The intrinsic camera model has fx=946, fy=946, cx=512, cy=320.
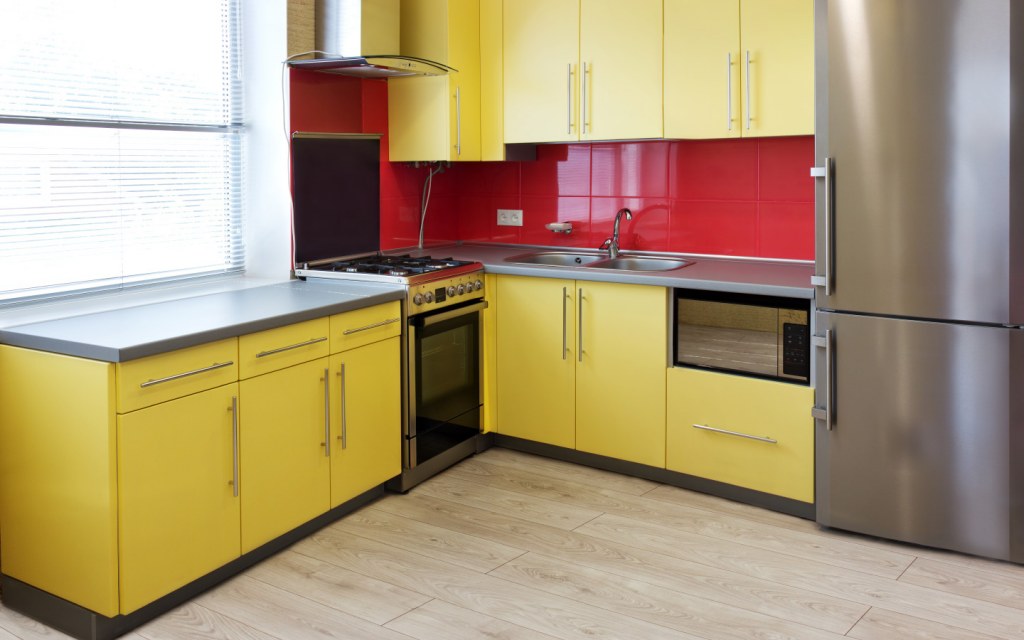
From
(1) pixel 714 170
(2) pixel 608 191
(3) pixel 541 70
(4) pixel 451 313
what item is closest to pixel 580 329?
(4) pixel 451 313

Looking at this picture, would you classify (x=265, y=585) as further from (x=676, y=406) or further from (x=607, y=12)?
(x=607, y=12)

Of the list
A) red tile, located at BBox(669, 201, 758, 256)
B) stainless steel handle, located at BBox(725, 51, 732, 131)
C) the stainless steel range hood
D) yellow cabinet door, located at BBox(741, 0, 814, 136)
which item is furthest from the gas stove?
yellow cabinet door, located at BBox(741, 0, 814, 136)

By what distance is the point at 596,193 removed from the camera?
438 centimetres

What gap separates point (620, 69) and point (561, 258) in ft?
3.00

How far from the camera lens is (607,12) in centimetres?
388

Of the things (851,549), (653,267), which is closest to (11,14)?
(653,267)

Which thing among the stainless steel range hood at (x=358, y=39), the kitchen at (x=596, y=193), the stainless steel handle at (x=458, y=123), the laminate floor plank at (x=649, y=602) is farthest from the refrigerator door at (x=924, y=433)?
the stainless steel range hood at (x=358, y=39)

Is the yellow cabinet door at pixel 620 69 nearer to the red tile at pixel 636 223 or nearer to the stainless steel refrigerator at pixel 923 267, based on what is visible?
the red tile at pixel 636 223

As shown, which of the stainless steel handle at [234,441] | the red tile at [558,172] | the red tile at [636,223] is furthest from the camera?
the red tile at [558,172]

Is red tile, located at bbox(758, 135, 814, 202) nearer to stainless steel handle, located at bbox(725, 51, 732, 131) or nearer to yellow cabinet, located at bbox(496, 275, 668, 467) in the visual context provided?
stainless steel handle, located at bbox(725, 51, 732, 131)

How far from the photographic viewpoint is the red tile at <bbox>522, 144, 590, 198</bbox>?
14.4ft

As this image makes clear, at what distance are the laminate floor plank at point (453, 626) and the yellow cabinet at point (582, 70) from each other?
2075mm

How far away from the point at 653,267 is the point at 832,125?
1.24 m

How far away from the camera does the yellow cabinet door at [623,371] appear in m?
3.66
